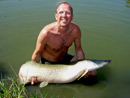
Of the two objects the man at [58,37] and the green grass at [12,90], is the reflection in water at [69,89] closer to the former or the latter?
the green grass at [12,90]

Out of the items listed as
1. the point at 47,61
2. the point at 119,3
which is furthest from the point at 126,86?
the point at 119,3

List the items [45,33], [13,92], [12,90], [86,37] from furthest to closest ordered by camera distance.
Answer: [86,37]
[45,33]
[12,90]
[13,92]

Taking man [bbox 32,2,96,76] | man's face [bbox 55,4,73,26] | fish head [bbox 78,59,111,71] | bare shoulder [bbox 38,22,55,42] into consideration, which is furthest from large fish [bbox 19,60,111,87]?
man's face [bbox 55,4,73,26]

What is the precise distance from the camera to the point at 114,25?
17.9 ft

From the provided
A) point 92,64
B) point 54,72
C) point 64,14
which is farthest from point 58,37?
point 92,64

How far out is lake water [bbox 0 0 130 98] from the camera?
9.84 feet

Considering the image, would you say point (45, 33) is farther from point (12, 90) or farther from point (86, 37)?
point (86, 37)

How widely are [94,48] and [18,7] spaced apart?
4.29 m

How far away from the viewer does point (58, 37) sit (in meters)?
2.96

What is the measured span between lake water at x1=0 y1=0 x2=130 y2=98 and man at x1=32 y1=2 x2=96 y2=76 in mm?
629

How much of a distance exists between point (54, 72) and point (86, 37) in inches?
88.0

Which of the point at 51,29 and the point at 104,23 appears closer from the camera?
the point at 51,29

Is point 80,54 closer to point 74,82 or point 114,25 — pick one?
point 74,82

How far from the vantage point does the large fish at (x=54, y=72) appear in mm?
2789
